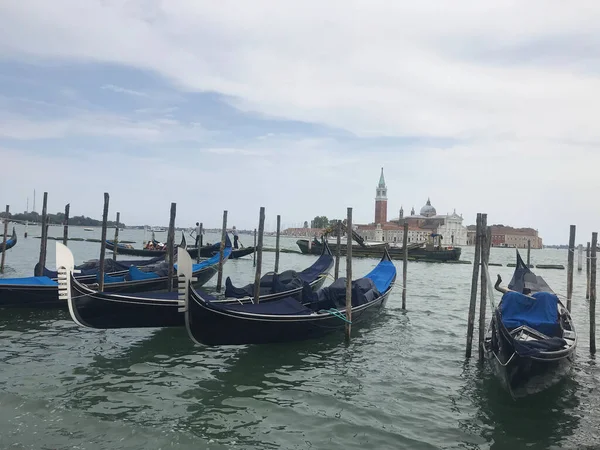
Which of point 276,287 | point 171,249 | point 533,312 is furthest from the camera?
point 171,249

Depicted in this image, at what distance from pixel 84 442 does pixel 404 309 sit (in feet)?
29.1

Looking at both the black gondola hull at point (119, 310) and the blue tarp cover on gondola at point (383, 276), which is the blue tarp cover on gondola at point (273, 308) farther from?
the blue tarp cover on gondola at point (383, 276)

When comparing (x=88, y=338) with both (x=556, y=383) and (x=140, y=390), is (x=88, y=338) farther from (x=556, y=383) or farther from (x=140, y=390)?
(x=556, y=383)

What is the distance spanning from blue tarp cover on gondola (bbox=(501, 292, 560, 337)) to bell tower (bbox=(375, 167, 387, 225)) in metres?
96.8

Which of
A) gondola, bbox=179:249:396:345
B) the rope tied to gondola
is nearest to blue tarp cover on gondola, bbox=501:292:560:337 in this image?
the rope tied to gondola

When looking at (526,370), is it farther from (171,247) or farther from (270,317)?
(171,247)

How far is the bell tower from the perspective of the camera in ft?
341

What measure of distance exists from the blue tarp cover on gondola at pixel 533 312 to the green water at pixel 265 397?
2.39 ft

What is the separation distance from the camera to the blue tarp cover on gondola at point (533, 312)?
678 cm

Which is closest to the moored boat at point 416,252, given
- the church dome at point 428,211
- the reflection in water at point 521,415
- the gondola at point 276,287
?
the gondola at point 276,287

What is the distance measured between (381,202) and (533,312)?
98.7 meters

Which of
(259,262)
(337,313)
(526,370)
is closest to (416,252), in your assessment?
(259,262)

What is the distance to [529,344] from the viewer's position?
19.2 ft

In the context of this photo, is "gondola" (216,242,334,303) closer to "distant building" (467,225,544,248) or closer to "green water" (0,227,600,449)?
"green water" (0,227,600,449)
